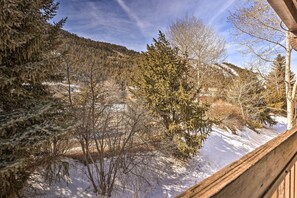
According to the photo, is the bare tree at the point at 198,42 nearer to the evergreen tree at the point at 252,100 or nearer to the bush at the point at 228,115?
the evergreen tree at the point at 252,100

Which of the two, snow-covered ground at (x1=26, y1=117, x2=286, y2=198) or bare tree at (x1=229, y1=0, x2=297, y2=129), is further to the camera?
bare tree at (x1=229, y1=0, x2=297, y2=129)

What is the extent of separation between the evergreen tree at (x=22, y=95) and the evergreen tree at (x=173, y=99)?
14.1 feet

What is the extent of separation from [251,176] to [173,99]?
7634mm

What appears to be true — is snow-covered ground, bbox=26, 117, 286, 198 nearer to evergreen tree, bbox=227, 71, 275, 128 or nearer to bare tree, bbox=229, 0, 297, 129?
bare tree, bbox=229, 0, 297, 129

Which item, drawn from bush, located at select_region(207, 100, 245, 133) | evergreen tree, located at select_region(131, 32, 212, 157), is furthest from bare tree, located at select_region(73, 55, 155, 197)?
bush, located at select_region(207, 100, 245, 133)

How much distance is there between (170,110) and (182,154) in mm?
1609

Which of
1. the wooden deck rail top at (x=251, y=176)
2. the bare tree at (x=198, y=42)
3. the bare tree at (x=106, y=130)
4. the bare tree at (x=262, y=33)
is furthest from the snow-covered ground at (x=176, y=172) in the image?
the bare tree at (x=198, y=42)

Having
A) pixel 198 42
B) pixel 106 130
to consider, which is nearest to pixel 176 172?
pixel 106 130

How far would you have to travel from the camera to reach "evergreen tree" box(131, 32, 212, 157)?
810 cm

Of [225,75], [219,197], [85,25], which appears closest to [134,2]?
[85,25]

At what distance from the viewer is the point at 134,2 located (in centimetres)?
1130

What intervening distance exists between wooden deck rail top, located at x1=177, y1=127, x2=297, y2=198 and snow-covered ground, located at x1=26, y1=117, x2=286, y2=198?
5384 millimetres

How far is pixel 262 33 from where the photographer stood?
8812mm

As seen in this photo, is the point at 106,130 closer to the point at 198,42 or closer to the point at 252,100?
the point at 252,100
